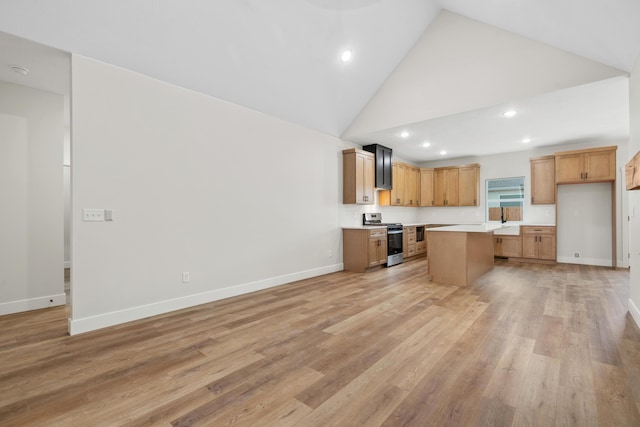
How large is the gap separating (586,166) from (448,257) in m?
4.10

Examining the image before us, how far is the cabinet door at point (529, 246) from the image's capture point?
21.9ft

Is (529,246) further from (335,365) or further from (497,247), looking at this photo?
(335,365)

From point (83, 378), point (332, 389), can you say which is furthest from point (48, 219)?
point (332, 389)

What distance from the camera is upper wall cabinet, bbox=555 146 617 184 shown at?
589cm

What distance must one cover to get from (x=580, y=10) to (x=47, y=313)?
21.7ft

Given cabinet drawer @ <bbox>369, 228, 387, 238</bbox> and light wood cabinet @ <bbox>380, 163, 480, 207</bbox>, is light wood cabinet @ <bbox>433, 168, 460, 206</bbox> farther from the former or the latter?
cabinet drawer @ <bbox>369, 228, 387, 238</bbox>

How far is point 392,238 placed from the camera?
21.3ft

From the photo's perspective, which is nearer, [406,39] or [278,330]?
[278,330]

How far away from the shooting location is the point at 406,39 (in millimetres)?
4785

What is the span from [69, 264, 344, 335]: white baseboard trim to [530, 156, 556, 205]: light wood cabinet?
598 centimetres

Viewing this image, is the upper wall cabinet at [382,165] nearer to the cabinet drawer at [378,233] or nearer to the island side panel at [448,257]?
the cabinet drawer at [378,233]

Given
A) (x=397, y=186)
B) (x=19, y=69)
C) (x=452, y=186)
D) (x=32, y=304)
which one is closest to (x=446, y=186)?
(x=452, y=186)

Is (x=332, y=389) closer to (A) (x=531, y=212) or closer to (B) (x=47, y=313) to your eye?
(B) (x=47, y=313)

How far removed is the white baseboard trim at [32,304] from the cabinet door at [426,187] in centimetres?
819
